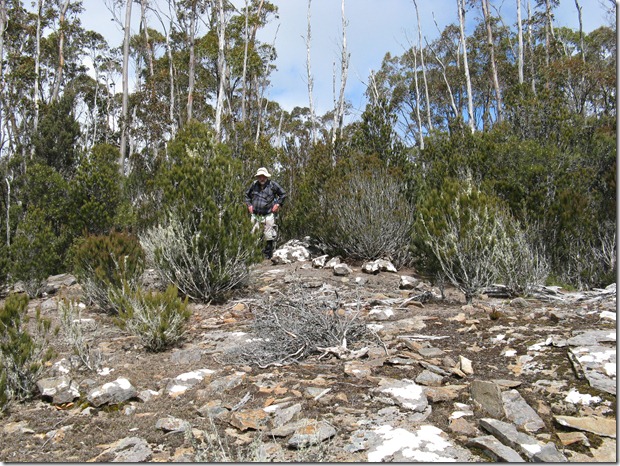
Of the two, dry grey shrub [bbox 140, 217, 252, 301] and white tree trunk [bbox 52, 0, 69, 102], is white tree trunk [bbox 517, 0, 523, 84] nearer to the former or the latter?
dry grey shrub [bbox 140, 217, 252, 301]

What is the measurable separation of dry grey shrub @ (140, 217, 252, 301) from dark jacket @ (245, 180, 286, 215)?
2506 millimetres

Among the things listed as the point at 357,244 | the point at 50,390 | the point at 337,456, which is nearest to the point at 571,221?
the point at 357,244

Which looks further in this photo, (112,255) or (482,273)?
(112,255)

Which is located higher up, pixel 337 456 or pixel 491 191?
pixel 491 191

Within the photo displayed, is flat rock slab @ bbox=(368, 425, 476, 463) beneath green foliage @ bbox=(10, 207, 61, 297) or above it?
beneath

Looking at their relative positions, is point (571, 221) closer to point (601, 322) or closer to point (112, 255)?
point (601, 322)

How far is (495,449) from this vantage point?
218 centimetres

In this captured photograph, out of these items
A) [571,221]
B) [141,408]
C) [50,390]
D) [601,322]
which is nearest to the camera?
[141,408]

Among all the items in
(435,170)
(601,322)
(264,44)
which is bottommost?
(601,322)

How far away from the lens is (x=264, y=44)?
90.4 feet

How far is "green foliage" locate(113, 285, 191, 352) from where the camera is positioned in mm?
4234

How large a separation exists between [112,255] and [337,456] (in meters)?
4.46

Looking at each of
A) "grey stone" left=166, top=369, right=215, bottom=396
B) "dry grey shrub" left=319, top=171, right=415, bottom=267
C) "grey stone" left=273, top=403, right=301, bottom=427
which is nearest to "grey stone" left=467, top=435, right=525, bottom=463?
"grey stone" left=273, top=403, right=301, bottom=427

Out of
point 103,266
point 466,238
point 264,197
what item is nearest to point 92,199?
point 264,197
